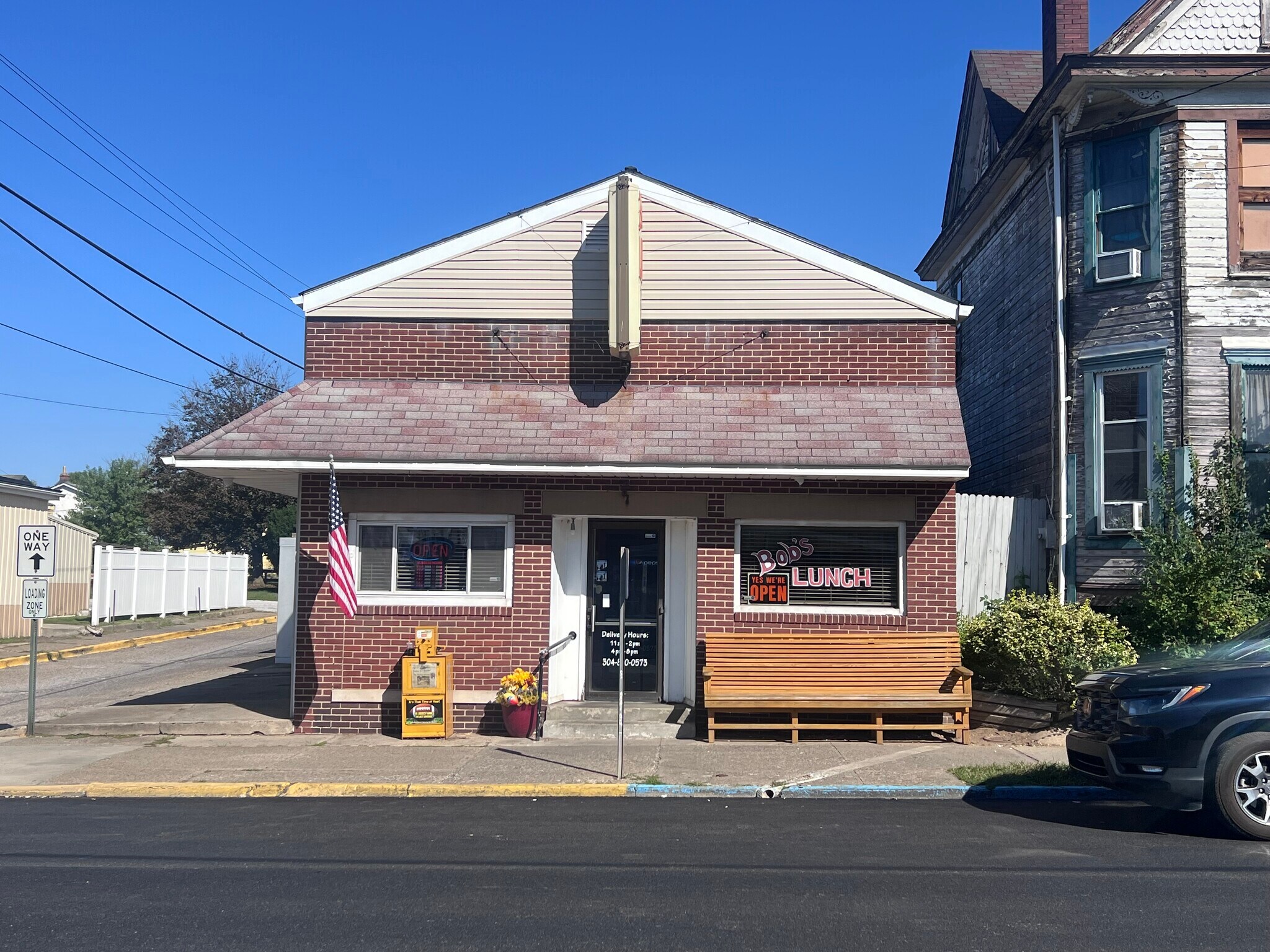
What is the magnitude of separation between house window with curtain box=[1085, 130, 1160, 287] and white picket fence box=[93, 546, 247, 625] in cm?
2499

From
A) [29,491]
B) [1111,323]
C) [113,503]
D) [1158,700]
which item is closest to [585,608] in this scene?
[1158,700]

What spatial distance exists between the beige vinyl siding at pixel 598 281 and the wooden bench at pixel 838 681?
12.7 feet

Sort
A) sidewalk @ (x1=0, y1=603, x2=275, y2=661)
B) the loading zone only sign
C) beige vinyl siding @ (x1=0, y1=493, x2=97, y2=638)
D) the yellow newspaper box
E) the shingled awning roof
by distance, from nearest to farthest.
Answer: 1. the shingled awning roof
2. the yellow newspaper box
3. the loading zone only sign
4. sidewalk @ (x1=0, y1=603, x2=275, y2=661)
5. beige vinyl siding @ (x1=0, y1=493, x2=97, y2=638)

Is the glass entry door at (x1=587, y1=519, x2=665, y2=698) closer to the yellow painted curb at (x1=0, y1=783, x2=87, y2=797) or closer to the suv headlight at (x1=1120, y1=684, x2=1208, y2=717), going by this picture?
the yellow painted curb at (x1=0, y1=783, x2=87, y2=797)

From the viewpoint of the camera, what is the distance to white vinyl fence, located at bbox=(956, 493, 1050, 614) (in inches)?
532

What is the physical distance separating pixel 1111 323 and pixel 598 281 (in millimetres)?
6620

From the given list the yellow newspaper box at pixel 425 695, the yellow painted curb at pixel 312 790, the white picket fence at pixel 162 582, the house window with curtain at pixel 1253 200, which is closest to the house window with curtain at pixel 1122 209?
the house window with curtain at pixel 1253 200

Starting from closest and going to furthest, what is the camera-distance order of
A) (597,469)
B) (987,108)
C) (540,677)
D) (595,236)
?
(597,469), (540,677), (595,236), (987,108)

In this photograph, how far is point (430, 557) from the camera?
12.3 metres

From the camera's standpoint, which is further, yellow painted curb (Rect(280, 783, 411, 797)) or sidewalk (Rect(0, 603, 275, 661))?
sidewalk (Rect(0, 603, 275, 661))

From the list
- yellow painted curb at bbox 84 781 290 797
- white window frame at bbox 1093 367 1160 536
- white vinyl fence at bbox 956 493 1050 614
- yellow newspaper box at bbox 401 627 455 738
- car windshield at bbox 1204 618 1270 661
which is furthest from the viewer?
white vinyl fence at bbox 956 493 1050 614

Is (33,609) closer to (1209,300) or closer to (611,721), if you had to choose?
(611,721)

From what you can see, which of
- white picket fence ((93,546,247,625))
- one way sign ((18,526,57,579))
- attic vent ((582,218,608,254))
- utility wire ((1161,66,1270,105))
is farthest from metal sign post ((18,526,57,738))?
white picket fence ((93,546,247,625))

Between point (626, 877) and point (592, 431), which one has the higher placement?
point (592, 431)
